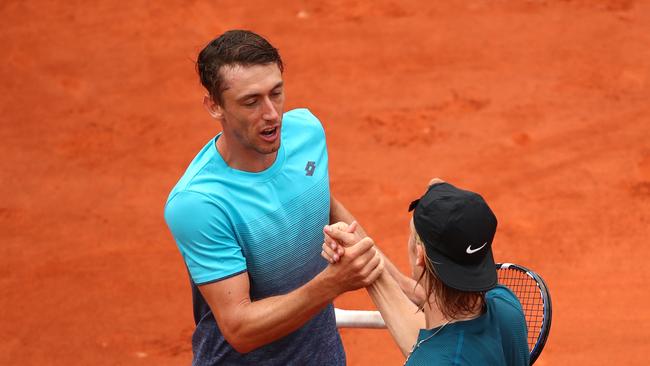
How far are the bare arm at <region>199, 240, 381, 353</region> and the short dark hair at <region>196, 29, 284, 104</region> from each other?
72 cm

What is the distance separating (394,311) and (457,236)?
565mm

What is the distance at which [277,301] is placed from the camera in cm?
342

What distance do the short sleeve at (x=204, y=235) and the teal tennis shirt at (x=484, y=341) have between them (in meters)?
0.76

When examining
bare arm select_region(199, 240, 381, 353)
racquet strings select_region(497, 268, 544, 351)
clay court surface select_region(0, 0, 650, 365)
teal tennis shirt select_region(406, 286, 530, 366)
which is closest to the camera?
teal tennis shirt select_region(406, 286, 530, 366)

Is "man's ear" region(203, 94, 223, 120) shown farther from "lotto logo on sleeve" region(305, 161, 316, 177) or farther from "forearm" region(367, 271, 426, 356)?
"forearm" region(367, 271, 426, 356)

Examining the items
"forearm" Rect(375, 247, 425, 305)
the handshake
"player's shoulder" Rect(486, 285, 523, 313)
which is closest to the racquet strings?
"forearm" Rect(375, 247, 425, 305)

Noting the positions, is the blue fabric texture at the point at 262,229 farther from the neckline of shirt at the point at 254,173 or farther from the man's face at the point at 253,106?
the man's face at the point at 253,106

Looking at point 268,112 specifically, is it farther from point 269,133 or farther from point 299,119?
point 299,119

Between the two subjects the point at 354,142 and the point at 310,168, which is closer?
the point at 310,168

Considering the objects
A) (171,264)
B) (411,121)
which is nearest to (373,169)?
(411,121)

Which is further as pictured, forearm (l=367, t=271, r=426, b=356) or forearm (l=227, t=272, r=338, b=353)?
forearm (l=367, t=271, r=426, b=356)

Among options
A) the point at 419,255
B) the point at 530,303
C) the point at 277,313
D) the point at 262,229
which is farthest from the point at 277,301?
the point at 530,303

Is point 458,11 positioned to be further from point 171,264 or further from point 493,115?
point 171,264

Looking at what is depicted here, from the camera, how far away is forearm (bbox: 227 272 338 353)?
3.33 m
